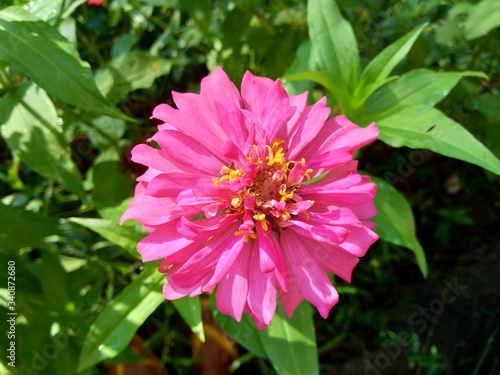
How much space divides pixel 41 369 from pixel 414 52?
110 centimetres

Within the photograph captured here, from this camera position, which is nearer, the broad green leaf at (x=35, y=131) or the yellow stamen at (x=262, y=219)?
the yellow stamen at (x=262, y=219)

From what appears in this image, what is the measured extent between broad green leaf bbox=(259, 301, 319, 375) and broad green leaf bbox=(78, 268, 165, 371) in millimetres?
236

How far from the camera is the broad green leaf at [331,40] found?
957 mm

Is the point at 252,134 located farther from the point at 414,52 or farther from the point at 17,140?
the point at 414,52

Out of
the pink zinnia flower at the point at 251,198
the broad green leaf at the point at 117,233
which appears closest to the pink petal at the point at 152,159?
the pink zinnia flower at the point at 251,198

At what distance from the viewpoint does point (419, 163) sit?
57.2 inches

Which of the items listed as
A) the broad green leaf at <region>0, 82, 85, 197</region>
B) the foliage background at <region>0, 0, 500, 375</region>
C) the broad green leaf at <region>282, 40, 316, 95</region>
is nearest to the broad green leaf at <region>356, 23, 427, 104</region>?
the foliage background at <region>0, 0, 500, 375</region>

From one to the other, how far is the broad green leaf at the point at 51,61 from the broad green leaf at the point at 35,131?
167 mm

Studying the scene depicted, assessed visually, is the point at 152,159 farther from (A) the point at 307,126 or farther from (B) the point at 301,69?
(B) the point at 301,69

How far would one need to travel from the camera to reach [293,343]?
0.95m

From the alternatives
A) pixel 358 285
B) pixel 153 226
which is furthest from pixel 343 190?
pixel 358 285

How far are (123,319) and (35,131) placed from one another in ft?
1.42

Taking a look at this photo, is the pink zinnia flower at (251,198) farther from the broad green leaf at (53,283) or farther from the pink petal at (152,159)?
the broad green leaf at (53,283)

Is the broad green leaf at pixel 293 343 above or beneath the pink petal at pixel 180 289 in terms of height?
beneath
